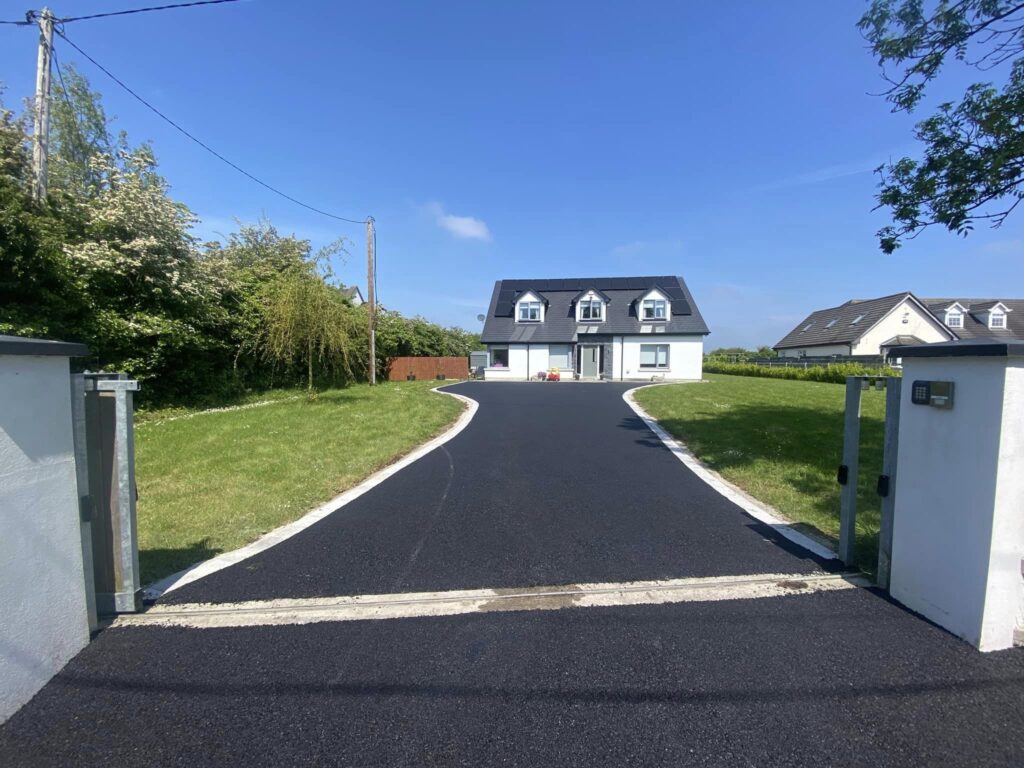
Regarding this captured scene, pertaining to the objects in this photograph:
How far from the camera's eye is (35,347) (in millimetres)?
2281

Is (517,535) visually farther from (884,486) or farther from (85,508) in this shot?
(85,508)

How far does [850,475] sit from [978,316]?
50605 millimetres

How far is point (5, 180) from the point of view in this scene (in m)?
10.9

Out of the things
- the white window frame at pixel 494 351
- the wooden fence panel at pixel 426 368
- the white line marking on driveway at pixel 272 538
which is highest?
the white window frame at pixel 494 351

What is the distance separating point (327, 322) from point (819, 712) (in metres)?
13.3

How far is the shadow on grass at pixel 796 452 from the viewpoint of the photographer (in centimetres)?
477

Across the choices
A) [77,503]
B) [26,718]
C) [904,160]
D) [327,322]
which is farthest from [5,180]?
[904,160]

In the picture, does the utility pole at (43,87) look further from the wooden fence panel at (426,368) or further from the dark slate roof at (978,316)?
the dark slate roof at (978,316)

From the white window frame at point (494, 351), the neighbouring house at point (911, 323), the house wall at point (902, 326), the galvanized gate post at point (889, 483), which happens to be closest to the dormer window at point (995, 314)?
the neighbouring house at point (911, 323)

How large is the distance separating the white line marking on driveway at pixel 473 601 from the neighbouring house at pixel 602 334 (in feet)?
83.4

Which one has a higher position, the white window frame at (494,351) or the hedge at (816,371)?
the white window frame at (494,351)

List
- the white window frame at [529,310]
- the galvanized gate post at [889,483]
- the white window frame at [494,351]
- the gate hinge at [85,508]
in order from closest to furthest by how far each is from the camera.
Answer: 1. the gate hinge at [85,508]
2. the galvanized gate post at [889,483]
3. the white window frame at [494,351]
4. the white window frame at [529,310]

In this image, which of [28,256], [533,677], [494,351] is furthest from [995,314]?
[28,256]

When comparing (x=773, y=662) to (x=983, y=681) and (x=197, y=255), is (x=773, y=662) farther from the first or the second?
(x=197, y=255)
